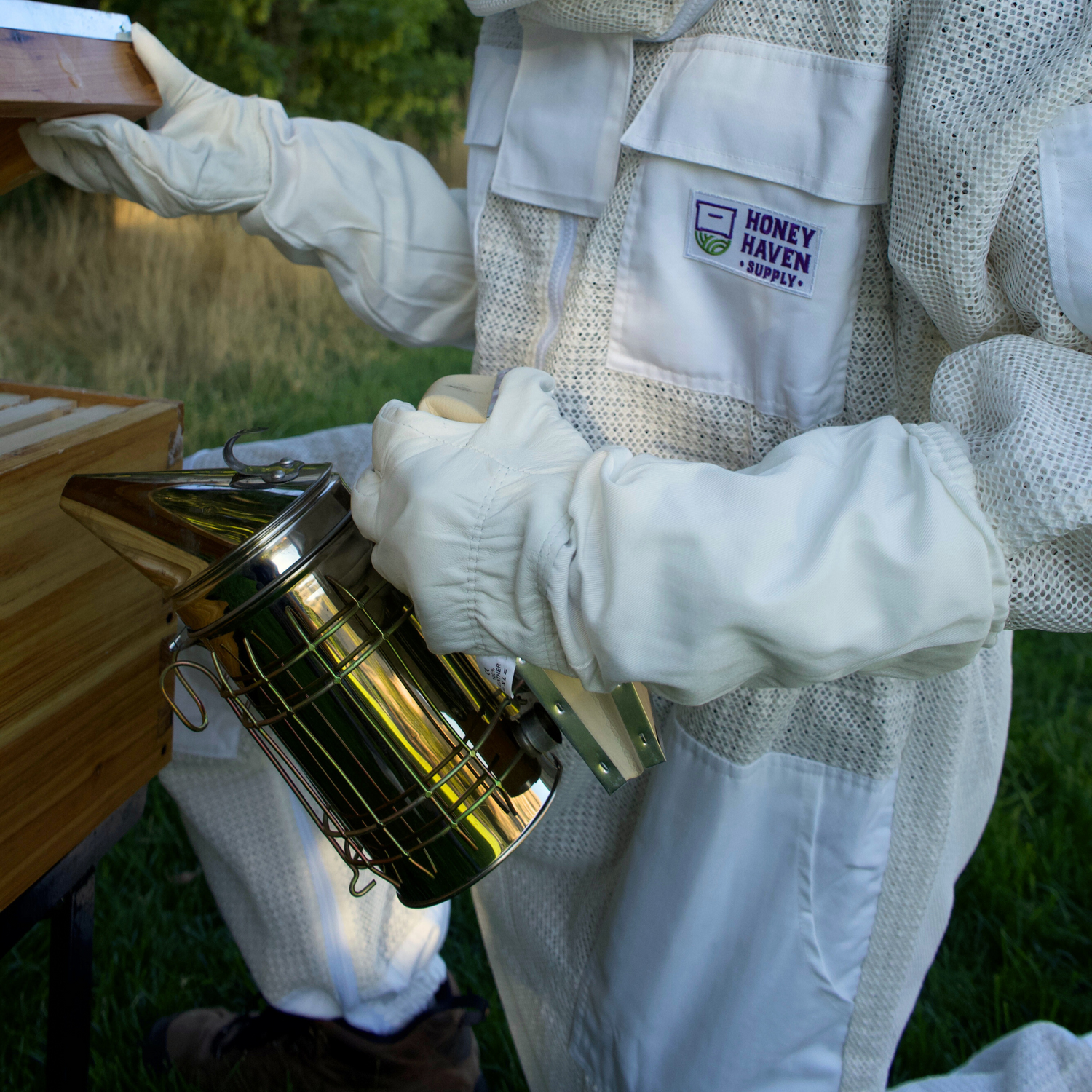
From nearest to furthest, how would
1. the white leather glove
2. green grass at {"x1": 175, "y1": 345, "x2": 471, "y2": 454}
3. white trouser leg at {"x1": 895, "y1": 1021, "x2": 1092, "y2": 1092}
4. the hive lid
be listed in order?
the white leather glove → the hive lid → white trouser leg at {"x1": 895, "y1": 1021, "x2": 1092, "y2": 1092} → green grass at {"x1": 175, "y1": 345, "x2": 471, "y2": 454}

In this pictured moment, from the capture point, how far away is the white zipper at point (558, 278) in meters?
1.06

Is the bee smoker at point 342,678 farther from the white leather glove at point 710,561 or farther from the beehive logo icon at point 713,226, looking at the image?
the beehive logo icon at point 713,226

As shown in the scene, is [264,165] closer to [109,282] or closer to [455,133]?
[109,282]

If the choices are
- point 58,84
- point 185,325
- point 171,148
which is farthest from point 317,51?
point 58,84

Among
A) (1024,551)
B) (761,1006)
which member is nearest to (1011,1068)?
(761,1006)

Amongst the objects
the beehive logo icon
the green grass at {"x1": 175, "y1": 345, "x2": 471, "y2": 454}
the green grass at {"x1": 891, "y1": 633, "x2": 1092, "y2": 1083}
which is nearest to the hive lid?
the beehive logo icon

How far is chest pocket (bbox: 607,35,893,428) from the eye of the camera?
2.91 feet

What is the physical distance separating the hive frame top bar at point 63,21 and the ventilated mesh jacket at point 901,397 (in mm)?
440

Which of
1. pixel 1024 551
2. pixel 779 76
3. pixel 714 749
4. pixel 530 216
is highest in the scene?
pixel 779 76

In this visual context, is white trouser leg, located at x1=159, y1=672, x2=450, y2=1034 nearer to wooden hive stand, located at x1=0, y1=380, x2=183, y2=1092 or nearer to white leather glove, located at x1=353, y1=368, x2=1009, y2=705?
wooden hive stand, located at x1=0, y1=380, x2=183, y2=1092

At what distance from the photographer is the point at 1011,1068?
1294mm

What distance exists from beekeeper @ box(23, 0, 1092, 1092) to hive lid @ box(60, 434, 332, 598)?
9 cm

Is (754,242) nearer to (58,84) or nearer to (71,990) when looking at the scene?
(58,84)

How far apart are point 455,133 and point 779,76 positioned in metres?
5.25
